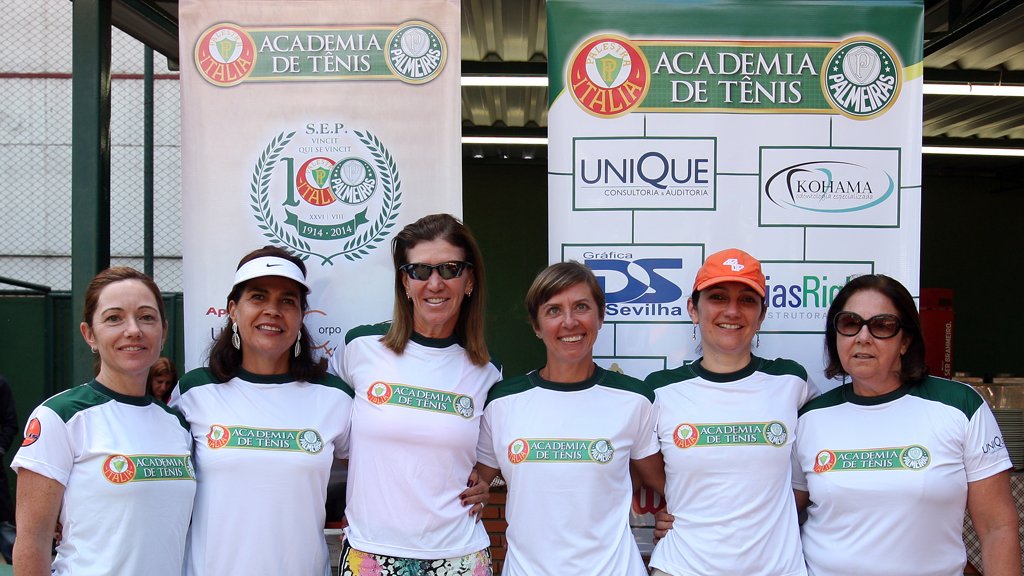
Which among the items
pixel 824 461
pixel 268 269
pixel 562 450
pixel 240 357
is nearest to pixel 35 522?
pixel 240 357

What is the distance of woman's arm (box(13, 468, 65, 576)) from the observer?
7.04 ft

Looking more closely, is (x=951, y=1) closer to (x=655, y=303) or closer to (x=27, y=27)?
(x=655, y=303)

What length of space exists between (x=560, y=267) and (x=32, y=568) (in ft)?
5.67

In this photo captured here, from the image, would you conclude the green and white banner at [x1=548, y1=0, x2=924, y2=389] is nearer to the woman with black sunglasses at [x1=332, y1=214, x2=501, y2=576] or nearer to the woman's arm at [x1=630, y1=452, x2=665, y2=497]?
the woman's arm at [x1=630, y1=452, x2=665, y2=497]

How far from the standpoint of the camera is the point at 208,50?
11.0 feet


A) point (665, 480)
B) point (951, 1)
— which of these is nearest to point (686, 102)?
point (665, 480)

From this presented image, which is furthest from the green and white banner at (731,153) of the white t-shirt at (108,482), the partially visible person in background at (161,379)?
the partially visible person in background at (161,379)

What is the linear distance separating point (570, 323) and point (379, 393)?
26.0 inches

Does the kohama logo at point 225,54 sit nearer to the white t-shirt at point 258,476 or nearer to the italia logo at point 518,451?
the white t-shirt at point 258,476

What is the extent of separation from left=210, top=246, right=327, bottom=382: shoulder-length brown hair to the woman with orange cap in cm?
117

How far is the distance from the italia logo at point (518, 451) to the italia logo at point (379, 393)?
16.9 inches

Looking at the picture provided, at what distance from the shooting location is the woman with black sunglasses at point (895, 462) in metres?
2.45

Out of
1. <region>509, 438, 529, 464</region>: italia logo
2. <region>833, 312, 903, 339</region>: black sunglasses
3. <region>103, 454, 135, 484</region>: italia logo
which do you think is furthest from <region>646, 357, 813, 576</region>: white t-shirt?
<region>103, 454, 135, 484</region>: italia logo

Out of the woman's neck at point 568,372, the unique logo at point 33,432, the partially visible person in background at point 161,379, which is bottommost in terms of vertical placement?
the partially visible person in background at point 161,379
